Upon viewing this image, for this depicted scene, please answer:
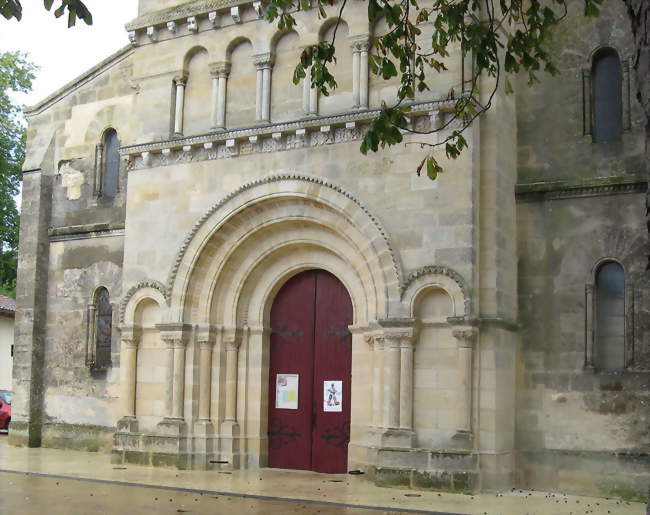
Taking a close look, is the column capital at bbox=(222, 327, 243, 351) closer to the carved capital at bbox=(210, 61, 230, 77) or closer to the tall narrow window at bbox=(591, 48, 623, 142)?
the carved capital at bbox=(210, 61, 230, 77)

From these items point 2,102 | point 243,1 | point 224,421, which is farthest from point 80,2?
point 2,102

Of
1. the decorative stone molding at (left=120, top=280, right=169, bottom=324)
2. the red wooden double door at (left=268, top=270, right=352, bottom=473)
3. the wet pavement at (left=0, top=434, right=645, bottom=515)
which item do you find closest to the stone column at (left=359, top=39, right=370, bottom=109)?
the red wooden double door at (left=268, top=270, right=352, bottom=473)

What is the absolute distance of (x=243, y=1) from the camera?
1741 cm

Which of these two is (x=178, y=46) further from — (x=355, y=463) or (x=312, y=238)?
(x=355, y=463)

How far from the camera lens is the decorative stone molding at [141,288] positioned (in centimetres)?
1755

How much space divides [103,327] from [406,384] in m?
7.70

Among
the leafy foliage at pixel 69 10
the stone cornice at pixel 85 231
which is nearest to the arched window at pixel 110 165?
the stone cornice at pixel 85 231

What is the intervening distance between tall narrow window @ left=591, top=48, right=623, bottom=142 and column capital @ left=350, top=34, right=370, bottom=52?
365 cm

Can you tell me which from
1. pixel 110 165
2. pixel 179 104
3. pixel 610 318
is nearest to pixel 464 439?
pixel 610 318

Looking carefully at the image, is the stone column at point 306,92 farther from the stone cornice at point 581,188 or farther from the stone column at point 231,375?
the stone column at point 231,375

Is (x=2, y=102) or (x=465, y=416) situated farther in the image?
(x=2, y=102)

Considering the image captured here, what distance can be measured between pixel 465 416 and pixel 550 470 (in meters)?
1.78

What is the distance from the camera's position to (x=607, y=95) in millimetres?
15867

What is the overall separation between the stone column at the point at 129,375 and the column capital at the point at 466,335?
6166 mm
